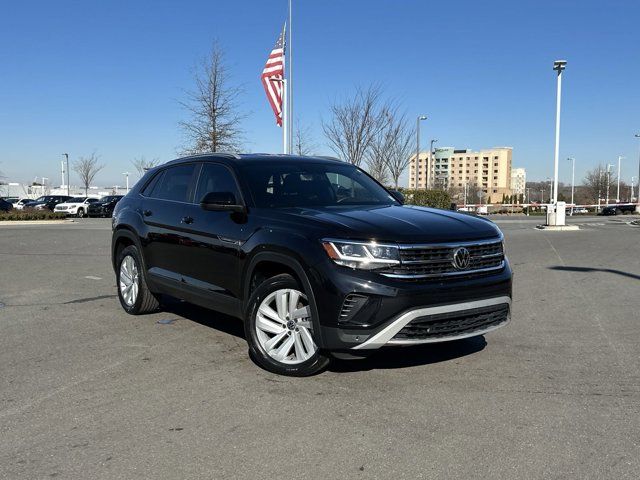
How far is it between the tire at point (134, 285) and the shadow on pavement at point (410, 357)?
8.61ft

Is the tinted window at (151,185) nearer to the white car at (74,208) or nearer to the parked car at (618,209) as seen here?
the white car at (74,208)

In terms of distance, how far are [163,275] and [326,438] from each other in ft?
10.3

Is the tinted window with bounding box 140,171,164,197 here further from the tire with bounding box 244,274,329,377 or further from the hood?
the tire with bounding box 244,274,329,377

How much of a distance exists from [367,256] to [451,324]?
2.64 feet

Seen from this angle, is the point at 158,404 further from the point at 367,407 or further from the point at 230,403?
the point at 367,407

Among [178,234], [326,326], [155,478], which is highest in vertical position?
[178,234]

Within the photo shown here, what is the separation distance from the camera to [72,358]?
16.6 feet

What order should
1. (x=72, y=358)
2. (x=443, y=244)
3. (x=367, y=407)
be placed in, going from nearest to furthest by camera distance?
(x=367, y=407) < (x=443, y=244) < (x=72, y=358)

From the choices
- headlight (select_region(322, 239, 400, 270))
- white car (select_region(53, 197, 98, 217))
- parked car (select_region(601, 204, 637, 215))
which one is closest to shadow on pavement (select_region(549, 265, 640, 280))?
headlight (select_region(322, 239, 400, 270))

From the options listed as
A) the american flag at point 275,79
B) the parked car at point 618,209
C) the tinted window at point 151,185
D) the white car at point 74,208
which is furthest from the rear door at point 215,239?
the parked car at point 618,209

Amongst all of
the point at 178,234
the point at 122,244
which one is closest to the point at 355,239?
the point at 178,234

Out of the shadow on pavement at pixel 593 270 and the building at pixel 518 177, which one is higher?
the building at pixel 518 177

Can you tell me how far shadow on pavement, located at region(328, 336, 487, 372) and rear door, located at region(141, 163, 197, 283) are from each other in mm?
1960

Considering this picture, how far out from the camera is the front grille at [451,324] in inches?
159
